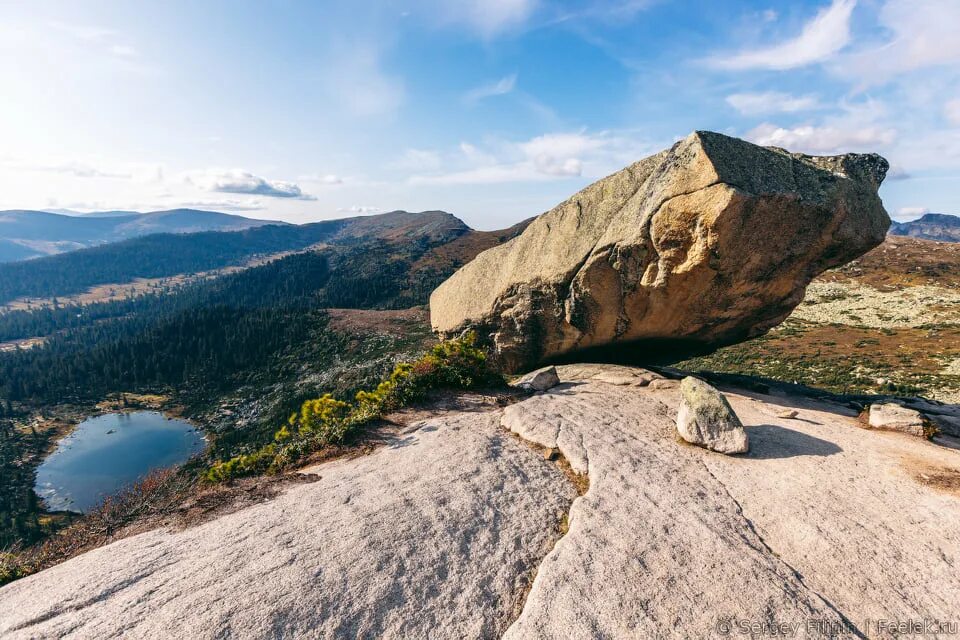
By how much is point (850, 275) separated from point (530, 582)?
417ft

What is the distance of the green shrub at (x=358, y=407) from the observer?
13352 mm

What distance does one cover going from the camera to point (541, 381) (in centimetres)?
1886

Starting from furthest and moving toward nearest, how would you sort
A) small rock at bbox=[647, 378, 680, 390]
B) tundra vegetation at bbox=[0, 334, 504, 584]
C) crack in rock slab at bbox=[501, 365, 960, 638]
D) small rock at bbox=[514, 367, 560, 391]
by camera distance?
small rock at bbox=[514, 367, 560, 391]
small rock at bbox=[647, 378, 680, 390]
tundra vegetation at bbox=[0, 334, 504, 584]
crack in rock slab at bbox=[501, 365, 960, 638]

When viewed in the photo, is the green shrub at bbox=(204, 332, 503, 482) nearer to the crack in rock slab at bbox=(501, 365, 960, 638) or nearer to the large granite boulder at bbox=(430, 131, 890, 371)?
the large granite boulder at bbox=(430, 131, 890, 371)

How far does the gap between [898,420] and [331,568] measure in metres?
18.4

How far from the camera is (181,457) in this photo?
99.9m

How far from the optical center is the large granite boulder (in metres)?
14.3

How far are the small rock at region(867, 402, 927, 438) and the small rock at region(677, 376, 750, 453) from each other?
243 inches

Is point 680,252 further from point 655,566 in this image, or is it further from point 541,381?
point 655,566

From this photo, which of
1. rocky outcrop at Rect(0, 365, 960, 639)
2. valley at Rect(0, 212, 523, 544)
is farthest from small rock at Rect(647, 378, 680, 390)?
valley at Rect(0, 212, 523, 544)

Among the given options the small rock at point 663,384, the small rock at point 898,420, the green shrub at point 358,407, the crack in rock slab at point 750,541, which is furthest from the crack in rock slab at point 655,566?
the small rock at point 898,420

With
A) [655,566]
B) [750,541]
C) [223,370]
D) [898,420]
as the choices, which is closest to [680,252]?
[898,420]

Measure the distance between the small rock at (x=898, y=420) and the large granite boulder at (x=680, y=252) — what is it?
549 cm

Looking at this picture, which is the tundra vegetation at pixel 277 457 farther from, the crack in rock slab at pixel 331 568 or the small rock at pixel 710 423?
the small rock at pixel 710 423
